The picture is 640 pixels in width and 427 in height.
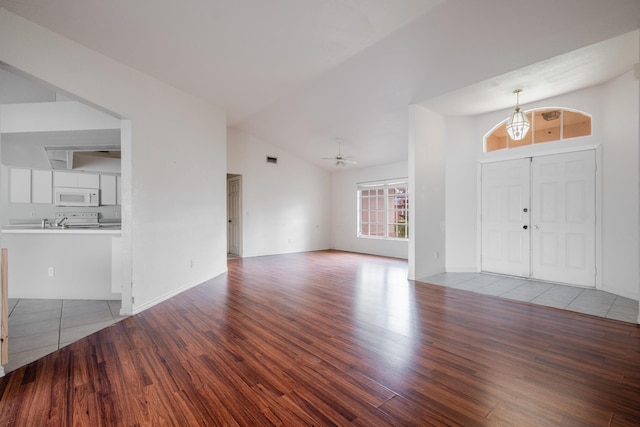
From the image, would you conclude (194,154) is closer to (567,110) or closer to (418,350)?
(418,350)

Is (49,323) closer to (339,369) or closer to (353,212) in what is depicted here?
(339,369)

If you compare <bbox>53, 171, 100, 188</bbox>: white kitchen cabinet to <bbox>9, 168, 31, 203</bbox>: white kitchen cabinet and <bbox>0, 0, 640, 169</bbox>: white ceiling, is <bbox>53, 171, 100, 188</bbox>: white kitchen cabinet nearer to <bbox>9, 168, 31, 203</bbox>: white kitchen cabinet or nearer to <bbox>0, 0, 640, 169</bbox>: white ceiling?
<bbox>9, 168, 31, 203</bbox>: white kitchen cabinet

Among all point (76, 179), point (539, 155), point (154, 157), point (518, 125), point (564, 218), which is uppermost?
point (518, 125)

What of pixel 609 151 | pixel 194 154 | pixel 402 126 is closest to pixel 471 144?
pixel 402 126

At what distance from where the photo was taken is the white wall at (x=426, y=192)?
16.1ft

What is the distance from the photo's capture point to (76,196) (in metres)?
5.26

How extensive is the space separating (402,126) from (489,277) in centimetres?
342

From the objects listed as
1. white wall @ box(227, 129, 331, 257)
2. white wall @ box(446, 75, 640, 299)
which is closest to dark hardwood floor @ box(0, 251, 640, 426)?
white wall @ box(446, 75, 640, 299)

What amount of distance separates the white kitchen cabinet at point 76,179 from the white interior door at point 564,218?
8195 millimetres

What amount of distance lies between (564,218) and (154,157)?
20.8 ft

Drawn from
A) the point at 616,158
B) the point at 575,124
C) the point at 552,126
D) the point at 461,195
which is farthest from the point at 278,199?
the point at 616,158

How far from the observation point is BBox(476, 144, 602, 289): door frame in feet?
13.7

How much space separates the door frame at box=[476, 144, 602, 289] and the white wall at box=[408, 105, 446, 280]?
26.3 inches

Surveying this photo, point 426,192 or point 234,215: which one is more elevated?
point 426,192
